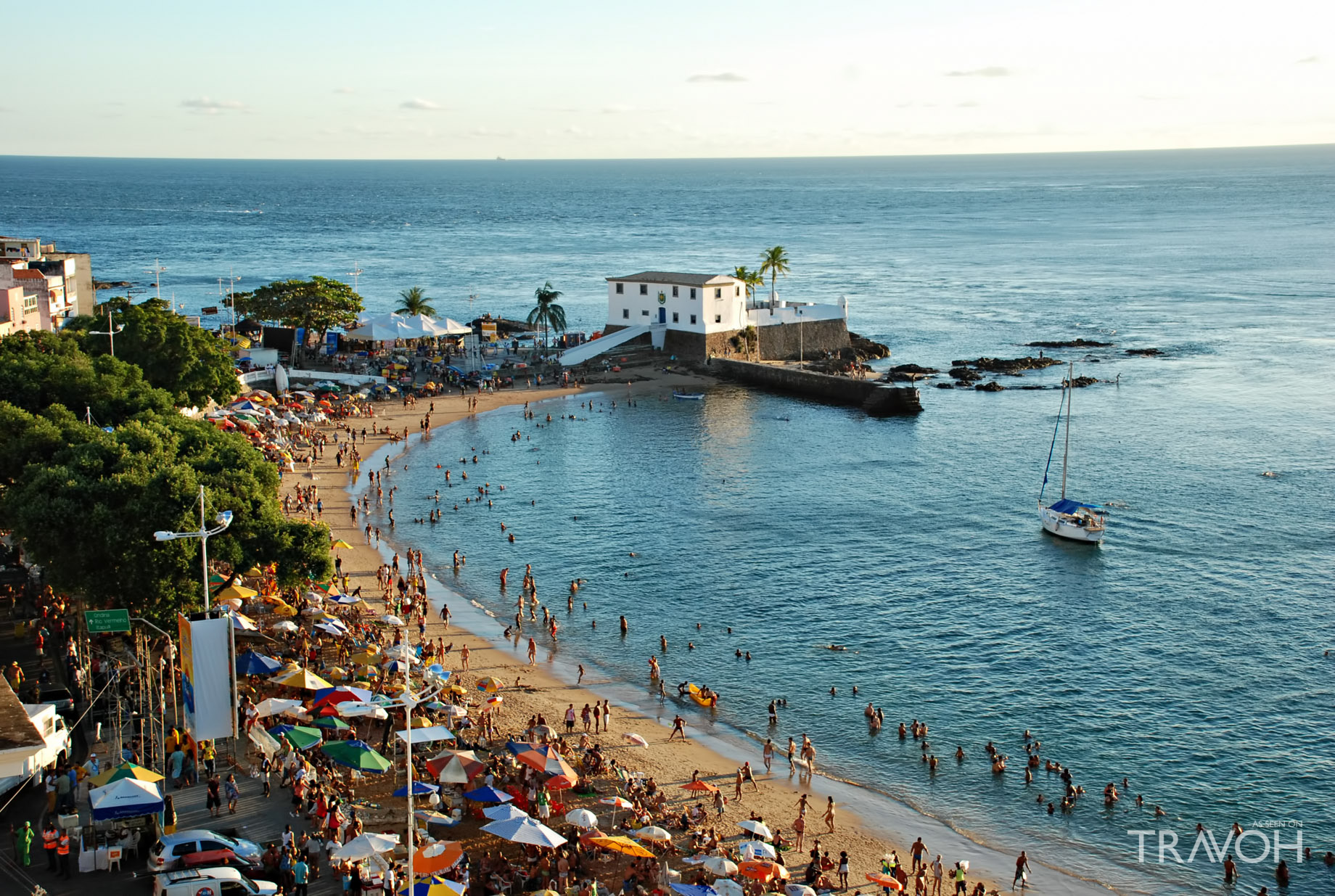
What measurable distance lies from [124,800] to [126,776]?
886mm

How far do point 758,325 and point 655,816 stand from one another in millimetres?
66357

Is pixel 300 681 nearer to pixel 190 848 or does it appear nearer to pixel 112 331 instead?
pixel 190 848

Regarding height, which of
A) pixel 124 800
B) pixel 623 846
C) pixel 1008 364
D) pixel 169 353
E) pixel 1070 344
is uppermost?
pixel 169 353

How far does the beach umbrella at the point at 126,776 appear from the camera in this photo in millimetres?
23000

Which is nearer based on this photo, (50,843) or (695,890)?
(50,843)

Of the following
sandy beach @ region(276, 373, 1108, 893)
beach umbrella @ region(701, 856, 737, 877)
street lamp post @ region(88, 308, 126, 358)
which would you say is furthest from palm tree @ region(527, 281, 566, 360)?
beach umbrella @ region(701, 856, 737, 877)

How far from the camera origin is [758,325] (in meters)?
91.6

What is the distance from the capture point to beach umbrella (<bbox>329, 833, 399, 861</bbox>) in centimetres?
2211

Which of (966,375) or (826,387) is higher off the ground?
(966,375)

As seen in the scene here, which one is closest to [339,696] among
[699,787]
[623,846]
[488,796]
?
[488,796]

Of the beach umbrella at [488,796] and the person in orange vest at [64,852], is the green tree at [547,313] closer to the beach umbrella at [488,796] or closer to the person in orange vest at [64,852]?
the beach umbrella at [488,796]

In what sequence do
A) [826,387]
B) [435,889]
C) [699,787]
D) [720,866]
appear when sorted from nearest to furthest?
[435,889], [720,866], [699,787], [826,387]

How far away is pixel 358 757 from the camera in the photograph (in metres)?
26.2

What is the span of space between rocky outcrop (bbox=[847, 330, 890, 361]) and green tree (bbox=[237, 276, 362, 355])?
40245mm
